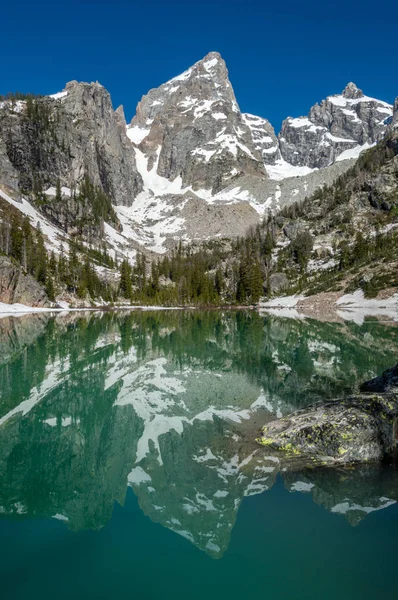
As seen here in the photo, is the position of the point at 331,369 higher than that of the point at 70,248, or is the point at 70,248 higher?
the point at 70,248

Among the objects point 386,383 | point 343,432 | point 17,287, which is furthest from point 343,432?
point 17,287

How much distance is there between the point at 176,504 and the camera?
8406mm

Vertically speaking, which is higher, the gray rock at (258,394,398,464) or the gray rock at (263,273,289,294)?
the gray rock at (263,273,289,294)

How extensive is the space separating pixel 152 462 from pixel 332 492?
465 cm

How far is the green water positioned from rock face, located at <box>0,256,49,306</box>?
238 feet

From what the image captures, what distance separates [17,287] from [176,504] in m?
88.9

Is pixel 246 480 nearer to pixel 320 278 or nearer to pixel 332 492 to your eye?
pixel 332 492

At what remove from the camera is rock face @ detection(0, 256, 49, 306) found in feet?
274

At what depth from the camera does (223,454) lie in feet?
36.5

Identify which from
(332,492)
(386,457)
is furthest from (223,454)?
(386,457)

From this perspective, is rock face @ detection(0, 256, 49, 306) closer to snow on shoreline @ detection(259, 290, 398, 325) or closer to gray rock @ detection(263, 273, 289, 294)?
snow on shoreline @ detection(259, 290, 398, 325)

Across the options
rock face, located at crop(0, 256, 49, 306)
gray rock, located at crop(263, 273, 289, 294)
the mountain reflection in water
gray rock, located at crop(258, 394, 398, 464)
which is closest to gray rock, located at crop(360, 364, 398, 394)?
the mountain reflection in water

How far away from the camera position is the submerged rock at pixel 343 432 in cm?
1043

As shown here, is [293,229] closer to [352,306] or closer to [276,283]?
[276,283]
